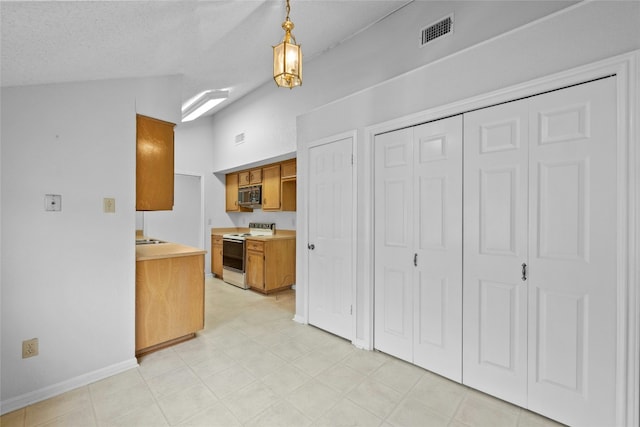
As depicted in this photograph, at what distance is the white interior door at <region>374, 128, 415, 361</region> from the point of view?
7.75 feet

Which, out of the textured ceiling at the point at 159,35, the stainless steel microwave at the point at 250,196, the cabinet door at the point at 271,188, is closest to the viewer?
the textured ceiling at the point at 159,35

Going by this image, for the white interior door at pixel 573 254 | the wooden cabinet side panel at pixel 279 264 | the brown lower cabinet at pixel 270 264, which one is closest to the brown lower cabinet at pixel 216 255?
the brown lower cabinet at pixel 270 264

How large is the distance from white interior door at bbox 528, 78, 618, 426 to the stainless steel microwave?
401cm

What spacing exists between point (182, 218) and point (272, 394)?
432 centimetres

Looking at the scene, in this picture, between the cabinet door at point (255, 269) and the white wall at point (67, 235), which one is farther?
the cabinet door at point (255, 269)

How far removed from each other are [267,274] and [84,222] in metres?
2.60

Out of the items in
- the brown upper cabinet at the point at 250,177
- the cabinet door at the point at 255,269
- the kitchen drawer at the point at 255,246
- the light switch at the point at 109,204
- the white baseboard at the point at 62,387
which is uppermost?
the brown upper cabinet at the point at 250,177

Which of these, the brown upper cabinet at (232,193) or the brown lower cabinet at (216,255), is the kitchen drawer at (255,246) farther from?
the brown upper cabinet at (232,193)

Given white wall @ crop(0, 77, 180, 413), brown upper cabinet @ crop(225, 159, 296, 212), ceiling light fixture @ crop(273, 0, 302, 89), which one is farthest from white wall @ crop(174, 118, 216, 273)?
ceiling light fixture @ crop(273, 0, 302, 89)

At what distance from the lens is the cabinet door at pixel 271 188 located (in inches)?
183

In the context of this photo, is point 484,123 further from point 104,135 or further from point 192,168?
point 192,168

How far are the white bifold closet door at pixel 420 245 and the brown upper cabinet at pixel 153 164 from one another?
205cm

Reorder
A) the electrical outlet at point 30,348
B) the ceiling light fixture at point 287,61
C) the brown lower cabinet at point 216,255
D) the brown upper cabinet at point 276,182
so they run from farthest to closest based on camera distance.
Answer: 1. the brown lower cabinet at point 216,255
2. the brown upper cabinet at point 276,182
3. the electrical outlet at point 30,348
4. the ceiling light fixture at point 287,61

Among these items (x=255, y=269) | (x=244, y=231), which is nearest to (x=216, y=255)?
(x=244, y=231)
